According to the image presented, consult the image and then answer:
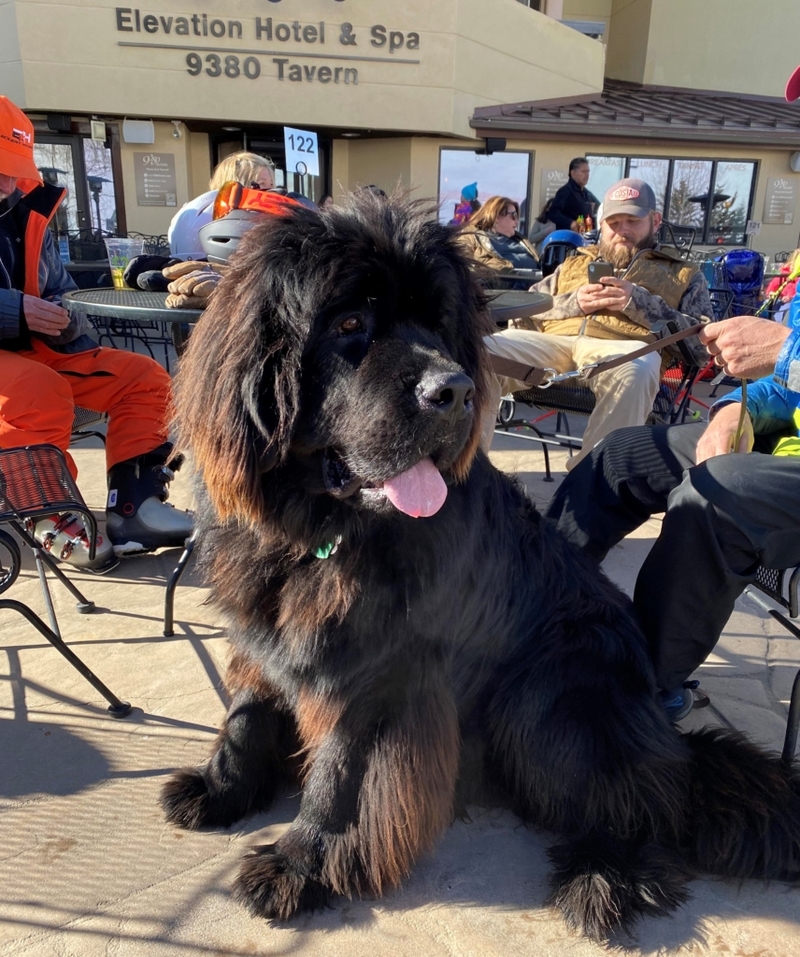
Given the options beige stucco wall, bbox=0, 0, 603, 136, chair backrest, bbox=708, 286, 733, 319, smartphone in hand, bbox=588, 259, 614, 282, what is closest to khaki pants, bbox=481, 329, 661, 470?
smartphone in hand, bbox=588, 259, 614, 282

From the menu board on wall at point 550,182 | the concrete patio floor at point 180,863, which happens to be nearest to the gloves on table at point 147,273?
the concrete patio floor at point 180,863

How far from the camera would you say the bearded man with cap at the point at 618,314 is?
349 cm

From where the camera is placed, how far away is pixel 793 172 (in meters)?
13.2

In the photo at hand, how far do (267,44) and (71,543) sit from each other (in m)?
10.1

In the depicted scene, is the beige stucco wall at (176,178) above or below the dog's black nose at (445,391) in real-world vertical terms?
above

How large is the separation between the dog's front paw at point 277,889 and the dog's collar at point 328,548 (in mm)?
709

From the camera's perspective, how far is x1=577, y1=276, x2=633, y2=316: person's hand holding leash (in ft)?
11.3

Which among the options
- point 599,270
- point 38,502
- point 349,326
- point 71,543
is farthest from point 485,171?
point 349,326

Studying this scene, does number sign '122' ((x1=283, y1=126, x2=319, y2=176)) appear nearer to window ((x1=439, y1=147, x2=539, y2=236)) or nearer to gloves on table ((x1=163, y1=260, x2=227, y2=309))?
gloves on table ((x1=163, y1=260, x2=227, y2=309))

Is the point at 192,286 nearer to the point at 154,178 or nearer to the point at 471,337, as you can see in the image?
the point at 471,337

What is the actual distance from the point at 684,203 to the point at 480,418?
44.7ft

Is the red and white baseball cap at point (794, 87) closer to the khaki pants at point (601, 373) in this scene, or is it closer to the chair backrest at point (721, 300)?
the khaki pants at point (601, 373)

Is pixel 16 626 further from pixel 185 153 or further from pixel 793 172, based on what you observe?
pixel 793 172

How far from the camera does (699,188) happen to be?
517 inches
